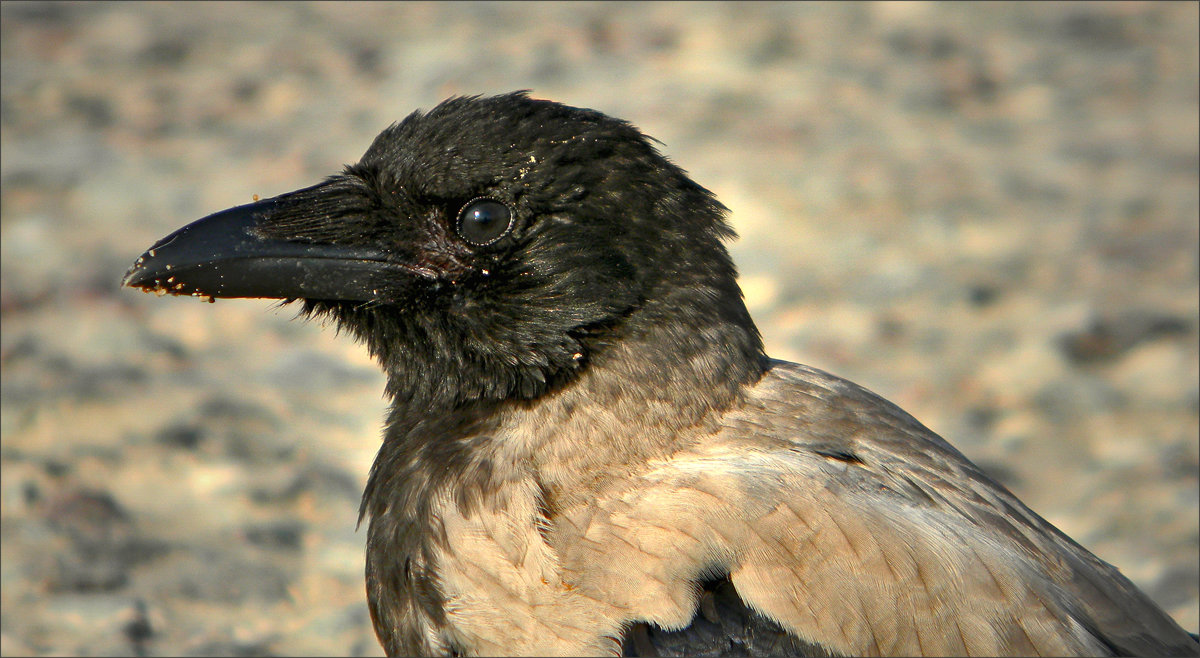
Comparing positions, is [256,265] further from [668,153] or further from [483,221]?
[668,153]

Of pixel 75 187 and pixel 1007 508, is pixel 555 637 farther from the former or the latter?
pixel 75 187

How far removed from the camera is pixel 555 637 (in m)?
3.01

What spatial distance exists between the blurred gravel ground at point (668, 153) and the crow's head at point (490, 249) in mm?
2002

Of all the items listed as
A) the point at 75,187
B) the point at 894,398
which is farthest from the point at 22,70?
the point at 894,398

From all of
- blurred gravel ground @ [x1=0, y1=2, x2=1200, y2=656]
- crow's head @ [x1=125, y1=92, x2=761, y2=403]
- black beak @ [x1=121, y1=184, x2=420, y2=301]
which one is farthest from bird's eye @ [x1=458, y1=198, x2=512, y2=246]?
blurred gravel ground @ [x1=0, y1=2, x2=1200, y2=656]

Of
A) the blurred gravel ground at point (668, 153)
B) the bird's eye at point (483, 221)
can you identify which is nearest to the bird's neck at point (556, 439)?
the bird's eye at point (483, 221)

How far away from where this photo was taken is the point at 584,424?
338 centimetres

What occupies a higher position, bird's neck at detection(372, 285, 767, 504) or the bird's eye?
the bird's eye

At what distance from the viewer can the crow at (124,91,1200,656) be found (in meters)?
3.03

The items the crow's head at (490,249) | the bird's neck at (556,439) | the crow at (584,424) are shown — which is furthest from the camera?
the crow's head at (490,249)

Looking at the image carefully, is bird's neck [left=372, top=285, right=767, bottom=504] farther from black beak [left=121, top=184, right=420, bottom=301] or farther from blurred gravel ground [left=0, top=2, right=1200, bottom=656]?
blurred gravel ground [left=0, top=2, right=1200, bottom=656]

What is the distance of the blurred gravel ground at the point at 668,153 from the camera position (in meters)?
5.41

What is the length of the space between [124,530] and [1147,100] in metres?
7.27

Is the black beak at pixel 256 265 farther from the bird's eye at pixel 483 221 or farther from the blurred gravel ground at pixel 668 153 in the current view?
the blurred gravel ground at pixel 668 153
